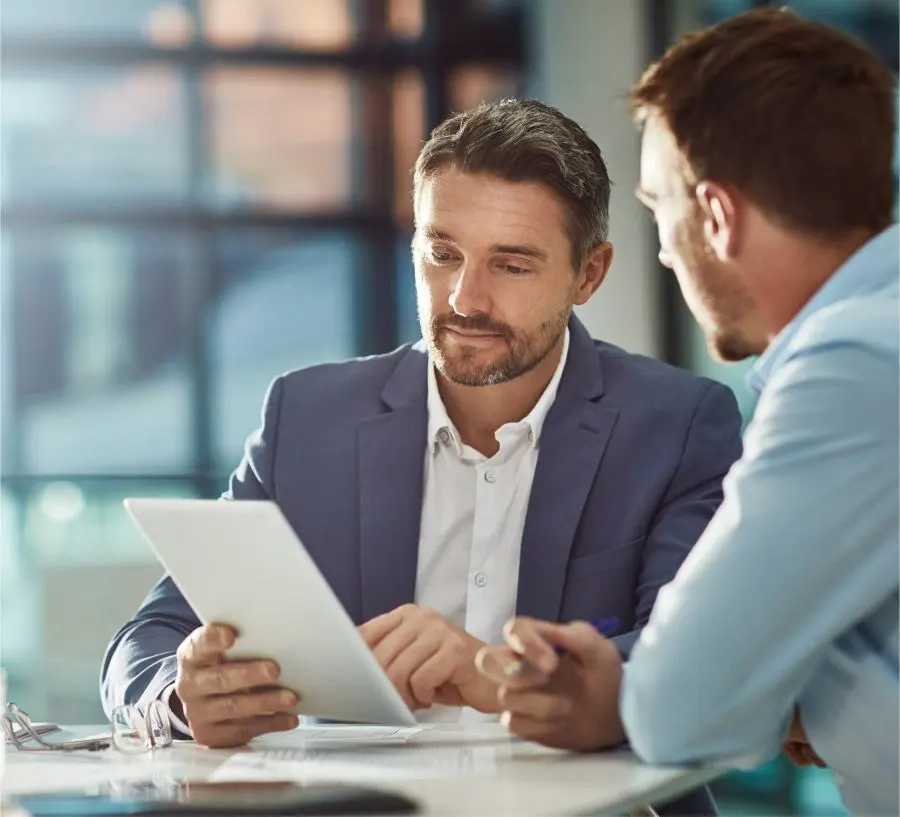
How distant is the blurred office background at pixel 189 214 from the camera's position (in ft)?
17.6

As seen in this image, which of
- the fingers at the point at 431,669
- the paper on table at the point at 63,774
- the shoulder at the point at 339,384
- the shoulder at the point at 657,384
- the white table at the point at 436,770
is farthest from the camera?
the shoulder at the point at 339,384

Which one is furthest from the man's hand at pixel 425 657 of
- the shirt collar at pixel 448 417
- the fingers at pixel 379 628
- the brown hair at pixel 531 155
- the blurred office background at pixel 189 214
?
the blurred office background at pixel 189 214

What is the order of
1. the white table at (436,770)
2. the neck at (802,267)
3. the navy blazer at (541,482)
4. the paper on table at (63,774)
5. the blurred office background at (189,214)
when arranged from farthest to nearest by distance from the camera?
the blurred office background at (189,214) < the navy blazer at (541,482) < the neck at (802,267) < the paper on table at (63,774) < the white table at (436,770)

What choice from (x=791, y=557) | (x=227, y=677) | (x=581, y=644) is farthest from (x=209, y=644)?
(x=791, y=557)

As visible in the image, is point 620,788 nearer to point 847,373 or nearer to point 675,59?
point 847,373

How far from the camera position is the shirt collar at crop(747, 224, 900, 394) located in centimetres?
139

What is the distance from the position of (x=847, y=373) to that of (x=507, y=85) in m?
4.44

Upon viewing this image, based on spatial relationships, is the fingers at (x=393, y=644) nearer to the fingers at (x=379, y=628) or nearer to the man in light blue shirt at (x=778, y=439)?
the fingers at (x=379, y=628)

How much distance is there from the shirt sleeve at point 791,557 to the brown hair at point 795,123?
209 mm

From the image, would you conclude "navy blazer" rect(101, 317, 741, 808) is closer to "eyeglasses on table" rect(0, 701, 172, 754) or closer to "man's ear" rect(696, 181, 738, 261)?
"eyeglasses on table" rect(0, 701, 172, 754)

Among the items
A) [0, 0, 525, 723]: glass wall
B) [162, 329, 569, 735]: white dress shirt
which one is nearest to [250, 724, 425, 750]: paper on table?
[162, 329, 569, 735]: white dress shirt

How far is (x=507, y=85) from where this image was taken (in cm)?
555

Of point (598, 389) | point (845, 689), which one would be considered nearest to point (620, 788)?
point (845, 689)

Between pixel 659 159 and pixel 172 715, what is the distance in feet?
2.76
